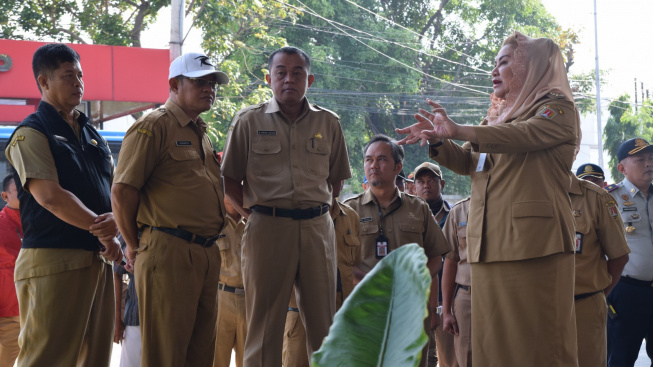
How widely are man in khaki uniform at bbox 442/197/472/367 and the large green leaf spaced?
14.1ft

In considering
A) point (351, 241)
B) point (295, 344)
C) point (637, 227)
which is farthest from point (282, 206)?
point (637, 227)

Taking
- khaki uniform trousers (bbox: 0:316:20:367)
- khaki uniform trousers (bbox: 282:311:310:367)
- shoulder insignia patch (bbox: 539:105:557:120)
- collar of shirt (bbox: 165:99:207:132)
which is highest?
shoulder insignia patch (bbox: 539:105:557:120)

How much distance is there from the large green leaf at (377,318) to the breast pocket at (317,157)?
319cm

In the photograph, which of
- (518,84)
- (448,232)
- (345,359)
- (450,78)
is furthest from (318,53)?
(345,359)

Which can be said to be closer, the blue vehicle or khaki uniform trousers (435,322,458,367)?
khaki uniform trousers (435,322,458,367)

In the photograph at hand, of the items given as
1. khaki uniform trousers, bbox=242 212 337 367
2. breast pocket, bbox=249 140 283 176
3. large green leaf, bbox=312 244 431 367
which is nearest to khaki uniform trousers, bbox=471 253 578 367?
khaki uniform trousers, bbox=242 212 337 367

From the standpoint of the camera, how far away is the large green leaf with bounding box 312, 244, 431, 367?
624 millimetres

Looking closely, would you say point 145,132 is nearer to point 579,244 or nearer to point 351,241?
point 351,241

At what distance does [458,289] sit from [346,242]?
95 centimetres

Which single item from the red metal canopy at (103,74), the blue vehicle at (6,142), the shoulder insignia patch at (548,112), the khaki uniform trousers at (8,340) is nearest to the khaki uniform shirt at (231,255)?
the khaki uniform trousers at (8,340)

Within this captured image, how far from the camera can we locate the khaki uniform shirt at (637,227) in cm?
539

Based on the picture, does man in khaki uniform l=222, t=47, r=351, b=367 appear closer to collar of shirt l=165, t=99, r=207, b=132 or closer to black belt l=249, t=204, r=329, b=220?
black belt l=249, t=204, r=329, b=220

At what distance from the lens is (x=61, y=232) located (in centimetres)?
331

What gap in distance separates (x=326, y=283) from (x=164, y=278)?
843 mm
